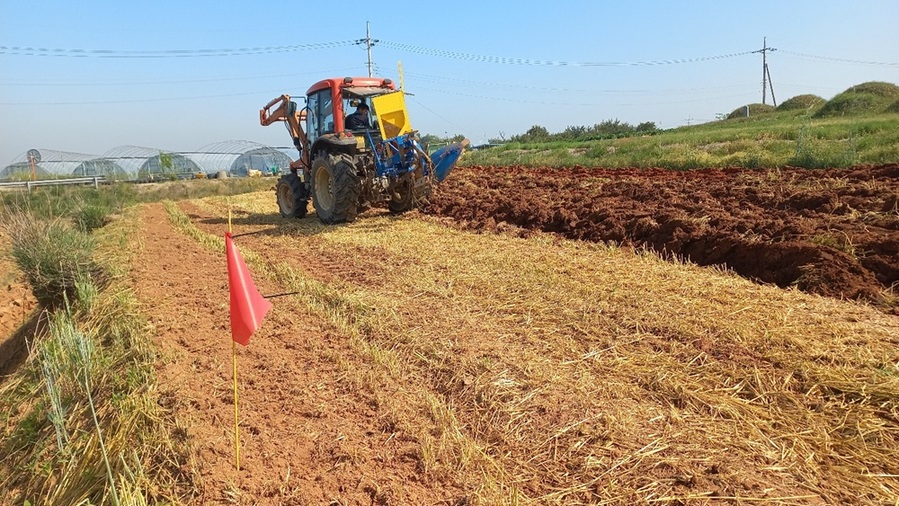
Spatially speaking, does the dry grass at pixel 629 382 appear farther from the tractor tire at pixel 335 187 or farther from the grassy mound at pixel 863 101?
the grassy mound at pixel 863 101

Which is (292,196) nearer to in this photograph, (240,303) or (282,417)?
(282,417)

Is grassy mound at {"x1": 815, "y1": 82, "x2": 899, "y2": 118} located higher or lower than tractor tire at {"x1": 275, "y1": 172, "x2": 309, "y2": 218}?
higher

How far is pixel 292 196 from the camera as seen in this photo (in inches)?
446

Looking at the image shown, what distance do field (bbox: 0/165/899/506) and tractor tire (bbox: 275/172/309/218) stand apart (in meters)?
3.92

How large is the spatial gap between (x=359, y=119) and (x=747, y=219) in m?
6.53

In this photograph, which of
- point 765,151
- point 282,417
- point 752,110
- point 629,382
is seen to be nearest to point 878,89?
point 752,110

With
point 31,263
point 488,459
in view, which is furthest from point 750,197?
point 31,263

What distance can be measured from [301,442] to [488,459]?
→ 0.98 metres

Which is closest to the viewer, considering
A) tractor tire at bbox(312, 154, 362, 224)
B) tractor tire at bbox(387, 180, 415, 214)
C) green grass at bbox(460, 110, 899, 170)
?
tractor tire at bbox(312, 154, 362, 224)

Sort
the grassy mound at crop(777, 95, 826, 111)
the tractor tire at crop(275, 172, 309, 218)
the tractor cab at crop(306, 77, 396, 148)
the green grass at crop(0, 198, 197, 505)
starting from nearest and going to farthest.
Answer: the green grass at crop(0, 198, 197, 505) → the tractor cab at crop(306, 77, 396, 148) → the tractor tire at crop(275, 172, 309, 218) → the grassy mound at crop(777, 95, 826, 111)

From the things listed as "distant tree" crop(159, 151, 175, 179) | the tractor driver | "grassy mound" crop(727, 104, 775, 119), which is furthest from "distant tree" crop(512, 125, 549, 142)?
the tractor driver

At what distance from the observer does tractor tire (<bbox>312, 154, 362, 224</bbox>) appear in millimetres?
8898

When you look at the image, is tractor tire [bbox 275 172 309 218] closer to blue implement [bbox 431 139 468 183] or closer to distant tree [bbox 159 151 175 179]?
blue implement [bbox 431 139 468 183]

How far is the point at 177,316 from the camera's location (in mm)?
4938
